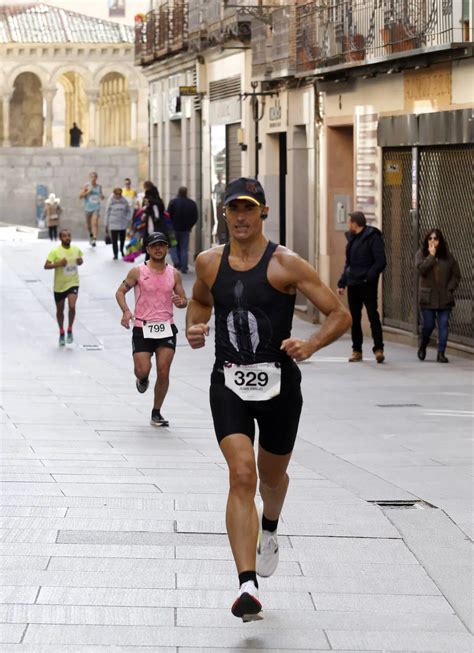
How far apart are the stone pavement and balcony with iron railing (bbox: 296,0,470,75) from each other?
16.6 feet

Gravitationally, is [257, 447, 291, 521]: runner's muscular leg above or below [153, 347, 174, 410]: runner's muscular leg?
above

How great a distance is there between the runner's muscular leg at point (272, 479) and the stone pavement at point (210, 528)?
385 millimetres

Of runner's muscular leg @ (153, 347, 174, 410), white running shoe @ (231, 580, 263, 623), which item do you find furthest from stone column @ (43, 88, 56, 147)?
white running shoe @ (231, 580, 263, 623)

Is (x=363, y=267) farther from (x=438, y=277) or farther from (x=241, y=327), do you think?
(x=241, y=327)

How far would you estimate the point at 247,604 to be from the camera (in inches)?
253

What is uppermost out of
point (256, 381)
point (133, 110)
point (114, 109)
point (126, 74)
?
point (126, 74)

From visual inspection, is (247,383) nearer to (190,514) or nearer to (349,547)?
(349,547)

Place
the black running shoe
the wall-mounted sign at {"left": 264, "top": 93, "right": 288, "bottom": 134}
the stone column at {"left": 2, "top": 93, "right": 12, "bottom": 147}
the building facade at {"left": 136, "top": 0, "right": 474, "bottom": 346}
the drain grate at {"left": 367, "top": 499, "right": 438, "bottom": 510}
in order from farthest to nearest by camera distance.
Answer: the stone column at {"left": 2, "top": 93, "right": 12, "bottom": 147} < the wall-mounted sign at {"left": 264, "top": 93, "right": 288, "bottom": 134} < the building facade at {"left": 136, "top": 0, "right": 474, "bottom": 346} < the black running shoe < the drain grate at {"left": 367, "top": 499, "right": 438, "bottom": 510}

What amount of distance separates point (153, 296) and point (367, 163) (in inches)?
408

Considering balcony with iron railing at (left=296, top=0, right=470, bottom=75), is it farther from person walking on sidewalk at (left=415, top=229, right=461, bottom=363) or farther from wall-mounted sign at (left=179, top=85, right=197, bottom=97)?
wall-mounted sign at (left=179, top=85, right=197, bottom=97)

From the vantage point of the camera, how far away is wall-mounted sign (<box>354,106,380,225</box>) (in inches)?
928

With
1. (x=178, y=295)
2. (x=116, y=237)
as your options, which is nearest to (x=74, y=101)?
(x=116, y=237)

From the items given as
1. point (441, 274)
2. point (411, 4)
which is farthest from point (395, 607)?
point (411, 4)

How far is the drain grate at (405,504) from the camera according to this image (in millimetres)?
9812
